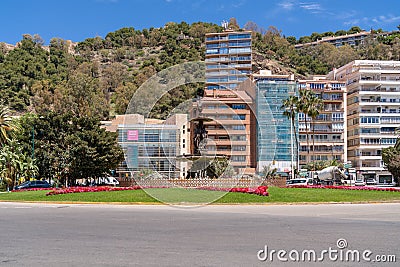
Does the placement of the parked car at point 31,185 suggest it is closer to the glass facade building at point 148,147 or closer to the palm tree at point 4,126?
the palm tree at point 4,126

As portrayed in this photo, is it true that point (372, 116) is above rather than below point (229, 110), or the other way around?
above

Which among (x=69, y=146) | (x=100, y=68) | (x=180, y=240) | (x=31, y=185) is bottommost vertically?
(x=31, y=185)

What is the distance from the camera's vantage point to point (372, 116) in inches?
4016

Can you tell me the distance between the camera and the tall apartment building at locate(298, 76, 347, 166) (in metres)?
101

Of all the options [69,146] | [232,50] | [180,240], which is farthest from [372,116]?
[180,240]

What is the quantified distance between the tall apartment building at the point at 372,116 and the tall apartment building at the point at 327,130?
2.15m

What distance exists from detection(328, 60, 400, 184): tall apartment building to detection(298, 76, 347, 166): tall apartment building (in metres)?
2.15

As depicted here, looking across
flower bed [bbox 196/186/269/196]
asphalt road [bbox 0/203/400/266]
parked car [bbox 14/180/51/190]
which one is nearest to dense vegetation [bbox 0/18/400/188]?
parked car [bbox 14/180/51/190]

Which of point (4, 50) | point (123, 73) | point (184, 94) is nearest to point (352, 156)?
point (184, 94)

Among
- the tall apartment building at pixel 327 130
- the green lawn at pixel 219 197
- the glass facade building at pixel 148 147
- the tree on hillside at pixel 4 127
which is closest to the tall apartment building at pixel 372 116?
the tall apartment building at pixel 327 130

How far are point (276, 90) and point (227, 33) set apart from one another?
43439 millimetres

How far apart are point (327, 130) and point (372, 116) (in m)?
9.21

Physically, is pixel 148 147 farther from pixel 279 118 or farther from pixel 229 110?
pixel 279 118

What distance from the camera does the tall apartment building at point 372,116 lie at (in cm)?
10012
